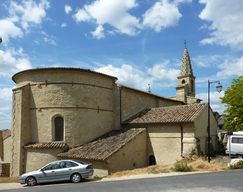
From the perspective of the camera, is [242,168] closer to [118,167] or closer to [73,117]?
[118,167]

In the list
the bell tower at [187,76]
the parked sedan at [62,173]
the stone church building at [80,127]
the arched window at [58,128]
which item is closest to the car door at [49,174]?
the parked sedan at [62,173]

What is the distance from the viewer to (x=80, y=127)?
18734 millimetres

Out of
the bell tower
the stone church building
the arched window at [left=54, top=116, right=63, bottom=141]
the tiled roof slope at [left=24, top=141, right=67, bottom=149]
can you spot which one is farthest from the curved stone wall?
the bell tower

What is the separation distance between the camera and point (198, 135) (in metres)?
18.5

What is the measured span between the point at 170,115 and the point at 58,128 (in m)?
10.7

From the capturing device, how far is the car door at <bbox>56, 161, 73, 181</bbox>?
12.6 metres

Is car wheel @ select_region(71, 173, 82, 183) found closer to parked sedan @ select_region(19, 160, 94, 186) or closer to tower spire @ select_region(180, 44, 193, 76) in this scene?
parked sedan @ select_region(19, 160, 94, 186)

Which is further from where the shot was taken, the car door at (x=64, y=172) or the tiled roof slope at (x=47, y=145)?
the tiled roof slope at (x=47, y=145)

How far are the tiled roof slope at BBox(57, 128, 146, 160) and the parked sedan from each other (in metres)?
2.56

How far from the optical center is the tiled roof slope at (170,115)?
18.2m

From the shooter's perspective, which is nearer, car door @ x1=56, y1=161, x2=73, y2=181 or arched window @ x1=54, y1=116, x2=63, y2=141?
car door @ x1=56, y1=161, x2=73, y2=181

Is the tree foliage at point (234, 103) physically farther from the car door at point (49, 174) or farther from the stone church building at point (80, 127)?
the car door at point (49, 174)

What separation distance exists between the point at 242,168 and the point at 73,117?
1381 cm

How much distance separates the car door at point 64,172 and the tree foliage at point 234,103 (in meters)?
20.9
